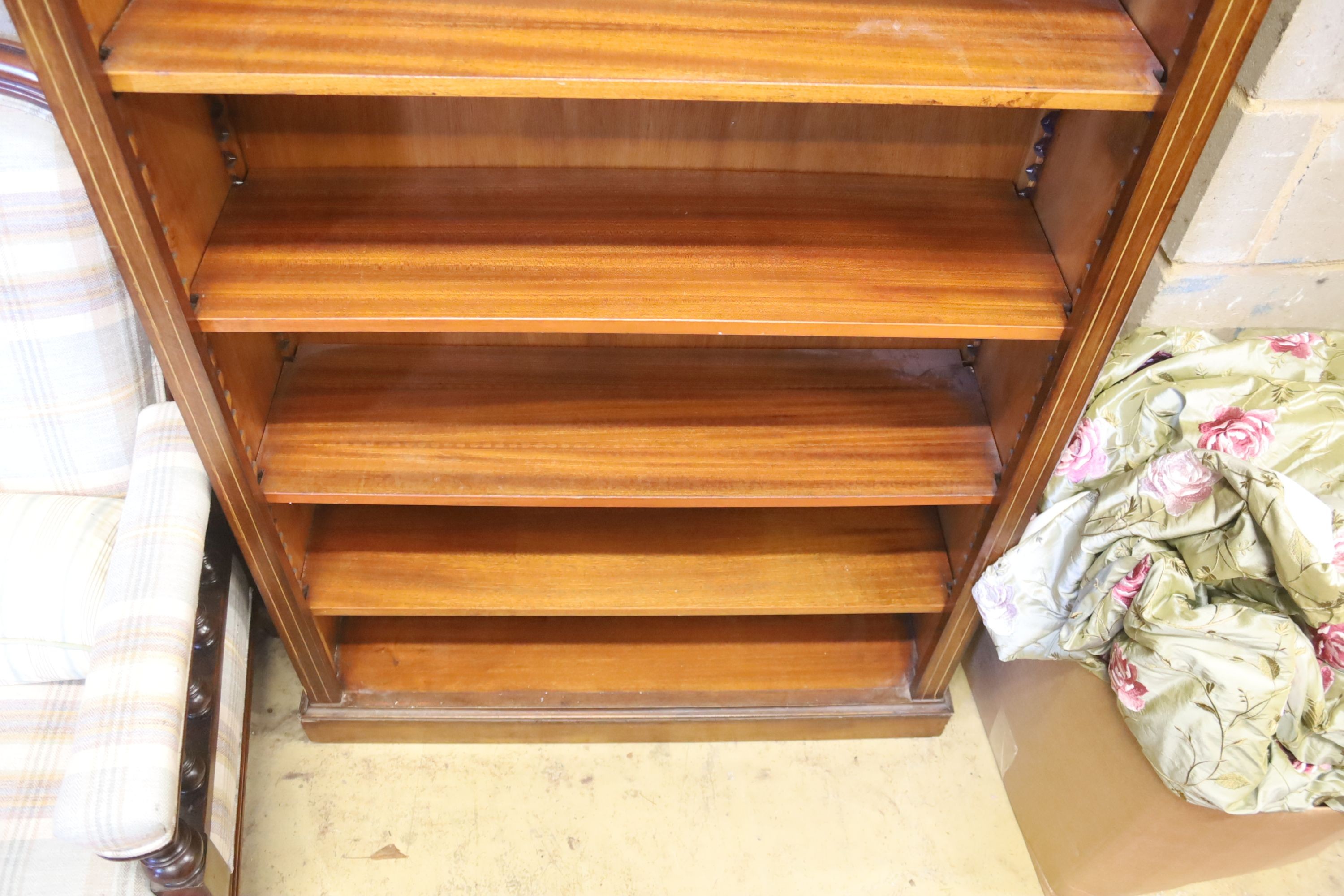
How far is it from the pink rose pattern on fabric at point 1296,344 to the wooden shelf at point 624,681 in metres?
0.73

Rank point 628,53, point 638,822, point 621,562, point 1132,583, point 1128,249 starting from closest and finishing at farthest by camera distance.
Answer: point 628,53 → point 1128,249 → point 1132,583 → point 621,562 → point 638,822

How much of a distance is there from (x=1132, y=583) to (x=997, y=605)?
0.63ft

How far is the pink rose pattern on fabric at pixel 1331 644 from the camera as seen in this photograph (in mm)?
1074

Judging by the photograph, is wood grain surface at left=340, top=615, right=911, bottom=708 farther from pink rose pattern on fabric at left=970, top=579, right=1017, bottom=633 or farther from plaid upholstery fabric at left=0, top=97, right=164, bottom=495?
plaid upholstery fabric at left=0, top=97, right=164, bottom=495

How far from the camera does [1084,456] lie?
126 cm

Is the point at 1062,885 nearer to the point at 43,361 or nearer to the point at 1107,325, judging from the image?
the point at 1107,325

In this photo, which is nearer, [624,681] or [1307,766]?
[1307,766]

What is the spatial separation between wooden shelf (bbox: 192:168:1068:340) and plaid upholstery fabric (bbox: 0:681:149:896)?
0.57 meters

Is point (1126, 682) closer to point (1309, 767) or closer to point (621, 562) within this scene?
point (1309, 767)

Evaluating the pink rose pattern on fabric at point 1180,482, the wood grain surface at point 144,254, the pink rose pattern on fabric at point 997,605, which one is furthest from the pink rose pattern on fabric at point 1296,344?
the wood grain surface at point 144,254

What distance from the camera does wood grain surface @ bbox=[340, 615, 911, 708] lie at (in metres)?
1.61

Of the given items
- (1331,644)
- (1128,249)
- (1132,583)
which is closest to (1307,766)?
(1331,644)

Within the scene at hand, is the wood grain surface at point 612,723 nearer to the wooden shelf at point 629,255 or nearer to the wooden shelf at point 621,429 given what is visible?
the wooden shelf at point 621,429

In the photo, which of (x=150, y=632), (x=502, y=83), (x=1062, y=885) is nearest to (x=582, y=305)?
(x=502, y=83)
